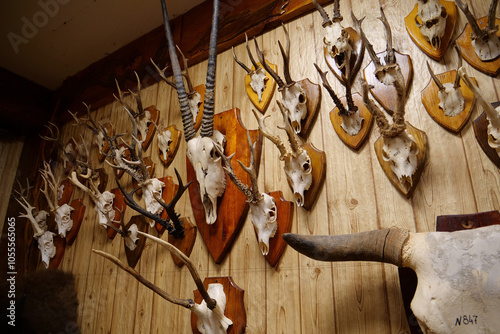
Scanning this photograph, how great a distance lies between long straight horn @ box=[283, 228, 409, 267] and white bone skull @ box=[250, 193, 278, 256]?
1.34 ft

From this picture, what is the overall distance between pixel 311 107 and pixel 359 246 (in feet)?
2.67

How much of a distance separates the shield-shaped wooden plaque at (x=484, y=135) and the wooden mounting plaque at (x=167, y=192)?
5.25 ft

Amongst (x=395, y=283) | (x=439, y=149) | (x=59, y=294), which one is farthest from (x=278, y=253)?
(x=59, y=294)

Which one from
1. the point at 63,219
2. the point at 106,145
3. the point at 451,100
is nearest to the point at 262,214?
the point at 451,100

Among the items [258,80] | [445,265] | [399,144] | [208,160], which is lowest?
[445,265]

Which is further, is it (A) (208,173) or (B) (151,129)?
(B) (151,129)

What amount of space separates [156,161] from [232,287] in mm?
1097

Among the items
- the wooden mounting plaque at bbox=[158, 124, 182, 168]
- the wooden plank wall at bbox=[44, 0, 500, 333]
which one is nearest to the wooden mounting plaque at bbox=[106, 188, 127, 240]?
the wooden plank wall at bbox=[44, 0, 500, 333]

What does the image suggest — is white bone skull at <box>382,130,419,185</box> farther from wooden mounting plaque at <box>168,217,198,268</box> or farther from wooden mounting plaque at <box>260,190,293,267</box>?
wooden mounting plaque at <box>168,217,198,268</box>

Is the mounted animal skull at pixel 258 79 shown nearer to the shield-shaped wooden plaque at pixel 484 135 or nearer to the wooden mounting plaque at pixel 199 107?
the wooden mounting plaque at pixel 199 107

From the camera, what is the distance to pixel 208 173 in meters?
1.80

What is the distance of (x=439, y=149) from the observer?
134 cm

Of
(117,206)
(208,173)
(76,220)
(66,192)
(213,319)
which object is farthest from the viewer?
(66,192)

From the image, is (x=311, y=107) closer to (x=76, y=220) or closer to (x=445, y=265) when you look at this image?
(x=445, y=265)
